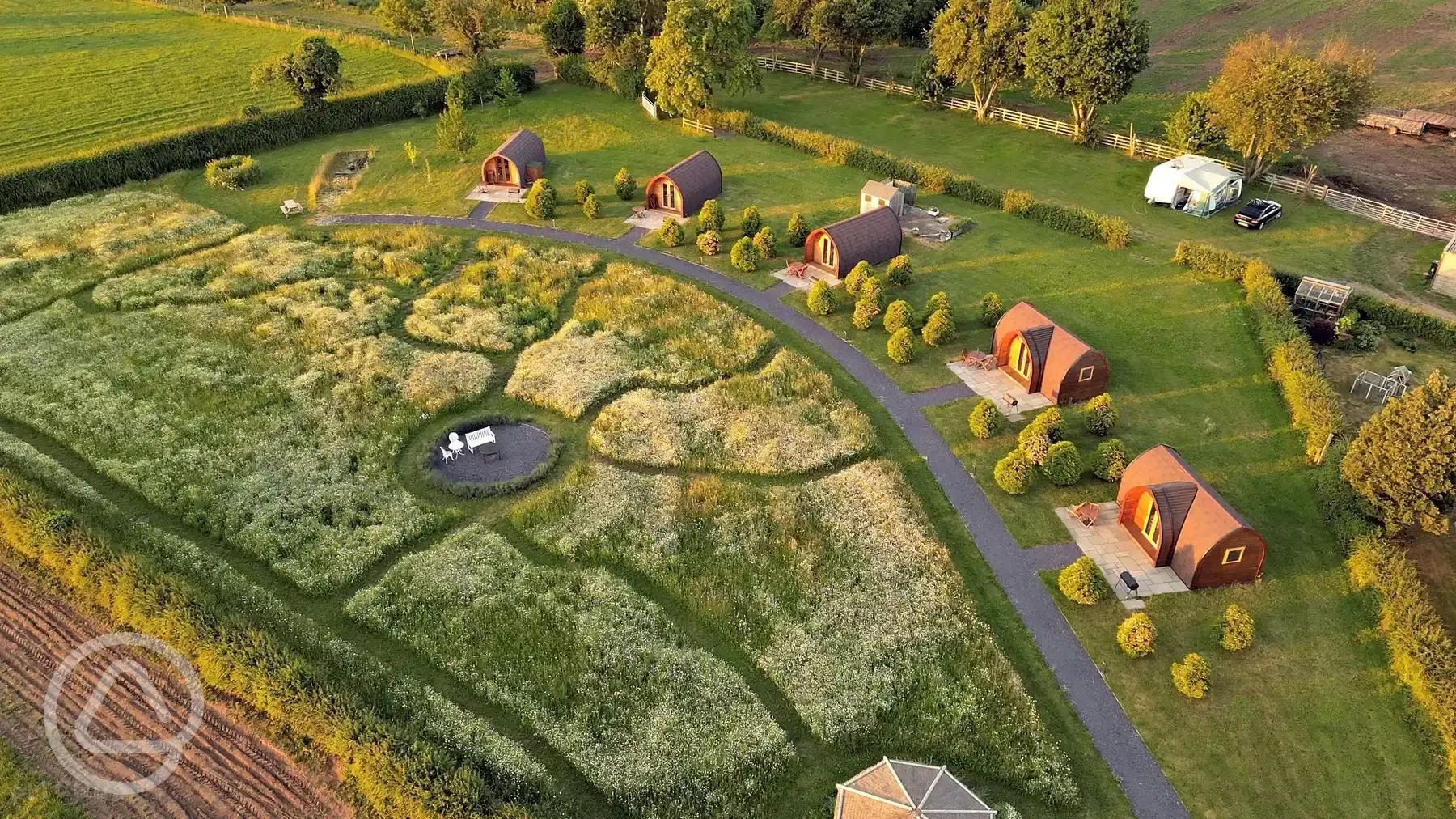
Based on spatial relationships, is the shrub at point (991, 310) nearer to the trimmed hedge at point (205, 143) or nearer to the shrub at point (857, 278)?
the shrub at point (857, 278)

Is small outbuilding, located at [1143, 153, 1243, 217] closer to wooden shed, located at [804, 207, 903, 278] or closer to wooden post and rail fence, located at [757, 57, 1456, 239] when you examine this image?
wooden post and rail fence, located at [757, 57, 1456, 239]

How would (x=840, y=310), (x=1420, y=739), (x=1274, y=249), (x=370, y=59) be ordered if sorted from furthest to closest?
(x=370, y=59)
(x=1274, y=249)
(x=840, y=310)
(x=1420, y=739)

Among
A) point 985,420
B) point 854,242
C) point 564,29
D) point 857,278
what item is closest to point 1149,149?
point 854,242

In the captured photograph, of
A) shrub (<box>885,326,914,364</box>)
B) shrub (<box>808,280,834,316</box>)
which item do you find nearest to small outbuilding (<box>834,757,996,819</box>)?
shrub (<box>885,326,914,364</box>)

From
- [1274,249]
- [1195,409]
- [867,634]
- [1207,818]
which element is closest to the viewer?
[1207,818]

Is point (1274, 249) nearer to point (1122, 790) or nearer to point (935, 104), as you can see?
point (935, 104)

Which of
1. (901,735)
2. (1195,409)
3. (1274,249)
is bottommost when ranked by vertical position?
(901,735)

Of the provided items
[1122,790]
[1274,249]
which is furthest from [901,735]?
[1274,249]
